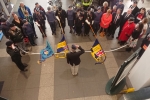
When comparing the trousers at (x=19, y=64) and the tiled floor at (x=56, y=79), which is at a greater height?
the trousers at (x=19, y=64)

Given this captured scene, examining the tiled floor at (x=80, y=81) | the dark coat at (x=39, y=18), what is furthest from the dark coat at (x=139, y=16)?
the dark coat at (x=39, y=18)

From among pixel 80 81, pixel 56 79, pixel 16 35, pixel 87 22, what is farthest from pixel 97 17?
pixel 16 35

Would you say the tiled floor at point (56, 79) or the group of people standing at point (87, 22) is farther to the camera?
the group of people standing at point (87, 22)

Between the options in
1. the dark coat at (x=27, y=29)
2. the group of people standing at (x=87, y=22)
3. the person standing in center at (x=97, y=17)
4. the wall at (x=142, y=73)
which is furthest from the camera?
the person standing in center at (x=97, y=17)

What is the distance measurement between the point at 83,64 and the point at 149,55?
92.8 inches

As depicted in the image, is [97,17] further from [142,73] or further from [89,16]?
[142,73]

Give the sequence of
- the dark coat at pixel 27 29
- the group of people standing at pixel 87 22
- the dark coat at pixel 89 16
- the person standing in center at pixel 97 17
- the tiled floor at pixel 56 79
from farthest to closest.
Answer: the dark coat at pixel 89 16
the person standing in center at pixel 97 17
the dark coat at pixel 27 29
the group of people standing at pixel 87 22
the tiled floor at pixel 56 79

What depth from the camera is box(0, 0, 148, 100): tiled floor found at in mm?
4016

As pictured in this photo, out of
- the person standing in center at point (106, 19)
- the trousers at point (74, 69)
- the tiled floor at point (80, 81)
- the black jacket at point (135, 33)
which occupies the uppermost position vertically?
the person standing in center at point (106, 19)

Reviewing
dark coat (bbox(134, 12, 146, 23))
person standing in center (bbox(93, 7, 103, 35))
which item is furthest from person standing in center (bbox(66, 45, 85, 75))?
dark coat (bbox(134, 12, 146, 23))

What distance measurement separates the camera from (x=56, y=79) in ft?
14.4

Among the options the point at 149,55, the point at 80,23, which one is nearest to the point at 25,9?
the point at 80,23

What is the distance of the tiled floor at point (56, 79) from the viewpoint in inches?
158

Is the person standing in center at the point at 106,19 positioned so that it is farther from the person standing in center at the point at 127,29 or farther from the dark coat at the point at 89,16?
the person standing in center at the point at 127,29
